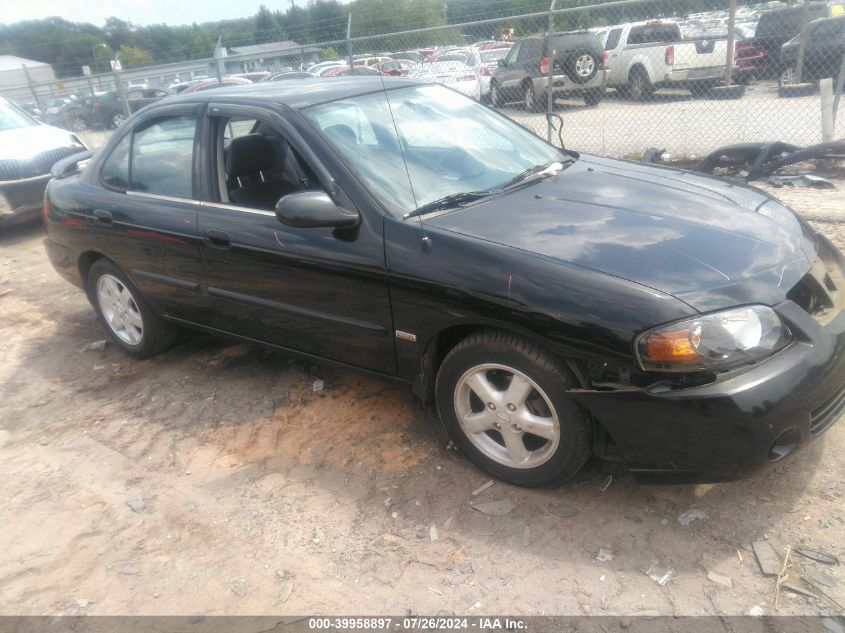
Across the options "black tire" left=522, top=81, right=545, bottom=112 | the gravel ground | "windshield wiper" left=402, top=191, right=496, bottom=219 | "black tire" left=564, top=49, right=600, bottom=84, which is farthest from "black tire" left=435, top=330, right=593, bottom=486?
"black tire" left=564, top=49, right=600, bottom=84

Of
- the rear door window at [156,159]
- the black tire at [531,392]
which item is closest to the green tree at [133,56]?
the rear door window at [156,159]

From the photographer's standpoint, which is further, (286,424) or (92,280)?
(92,280)

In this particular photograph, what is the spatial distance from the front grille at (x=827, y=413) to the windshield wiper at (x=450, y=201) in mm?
1642

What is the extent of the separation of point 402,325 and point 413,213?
0.50m

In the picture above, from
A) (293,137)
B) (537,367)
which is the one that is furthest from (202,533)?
(293,137)

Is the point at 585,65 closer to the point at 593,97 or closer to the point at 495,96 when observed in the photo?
the point at 593,97

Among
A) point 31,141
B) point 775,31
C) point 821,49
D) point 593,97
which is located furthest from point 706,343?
point 775,31

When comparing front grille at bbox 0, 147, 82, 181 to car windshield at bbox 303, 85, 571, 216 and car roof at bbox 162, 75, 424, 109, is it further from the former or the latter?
car windshield at bbox 303, 85, 571, 216

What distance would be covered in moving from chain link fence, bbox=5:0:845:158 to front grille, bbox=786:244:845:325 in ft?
19.0

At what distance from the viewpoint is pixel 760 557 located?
2387 mm

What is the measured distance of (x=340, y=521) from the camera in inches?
111

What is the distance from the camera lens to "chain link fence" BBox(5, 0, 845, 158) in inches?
379

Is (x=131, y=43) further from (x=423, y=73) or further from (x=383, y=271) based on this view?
(x=383, y=271)

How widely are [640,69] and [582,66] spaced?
128 cm
